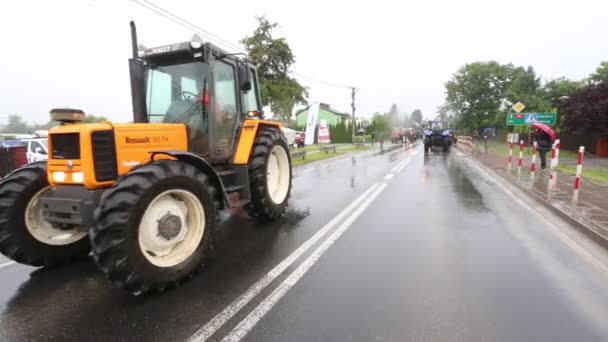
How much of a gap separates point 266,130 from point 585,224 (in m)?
5.20

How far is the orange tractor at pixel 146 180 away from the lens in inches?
116

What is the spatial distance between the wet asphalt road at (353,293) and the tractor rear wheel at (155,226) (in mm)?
267

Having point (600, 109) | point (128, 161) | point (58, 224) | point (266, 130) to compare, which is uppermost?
point (600, 109)

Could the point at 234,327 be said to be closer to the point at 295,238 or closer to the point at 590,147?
the point at 295,238

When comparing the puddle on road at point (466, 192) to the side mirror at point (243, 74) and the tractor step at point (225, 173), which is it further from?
the side mirror at point (243, 74)

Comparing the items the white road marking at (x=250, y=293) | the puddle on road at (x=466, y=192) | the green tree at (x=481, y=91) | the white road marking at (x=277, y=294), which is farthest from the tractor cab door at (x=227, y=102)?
the green tree at (x=481, y=91)

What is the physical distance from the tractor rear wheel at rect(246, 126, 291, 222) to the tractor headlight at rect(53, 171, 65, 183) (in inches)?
92.8

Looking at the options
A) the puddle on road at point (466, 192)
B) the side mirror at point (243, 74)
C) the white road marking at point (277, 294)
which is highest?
the side mirror at point (243, 74)

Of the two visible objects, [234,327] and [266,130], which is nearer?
[234,327]

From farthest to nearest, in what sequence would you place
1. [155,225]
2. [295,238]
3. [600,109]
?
[600,109], [295,238], [155,225]

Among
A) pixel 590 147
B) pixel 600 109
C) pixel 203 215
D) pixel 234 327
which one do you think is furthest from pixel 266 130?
pixel 590 147

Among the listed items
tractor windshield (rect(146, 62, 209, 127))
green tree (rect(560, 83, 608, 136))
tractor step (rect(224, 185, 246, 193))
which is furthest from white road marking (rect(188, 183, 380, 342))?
green tree (rect(560, 83, 608, 136))

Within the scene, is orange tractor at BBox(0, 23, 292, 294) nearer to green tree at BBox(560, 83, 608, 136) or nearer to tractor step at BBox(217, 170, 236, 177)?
tractor step at BBox(217, 170, 236, 177)

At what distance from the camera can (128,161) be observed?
3596 mm
